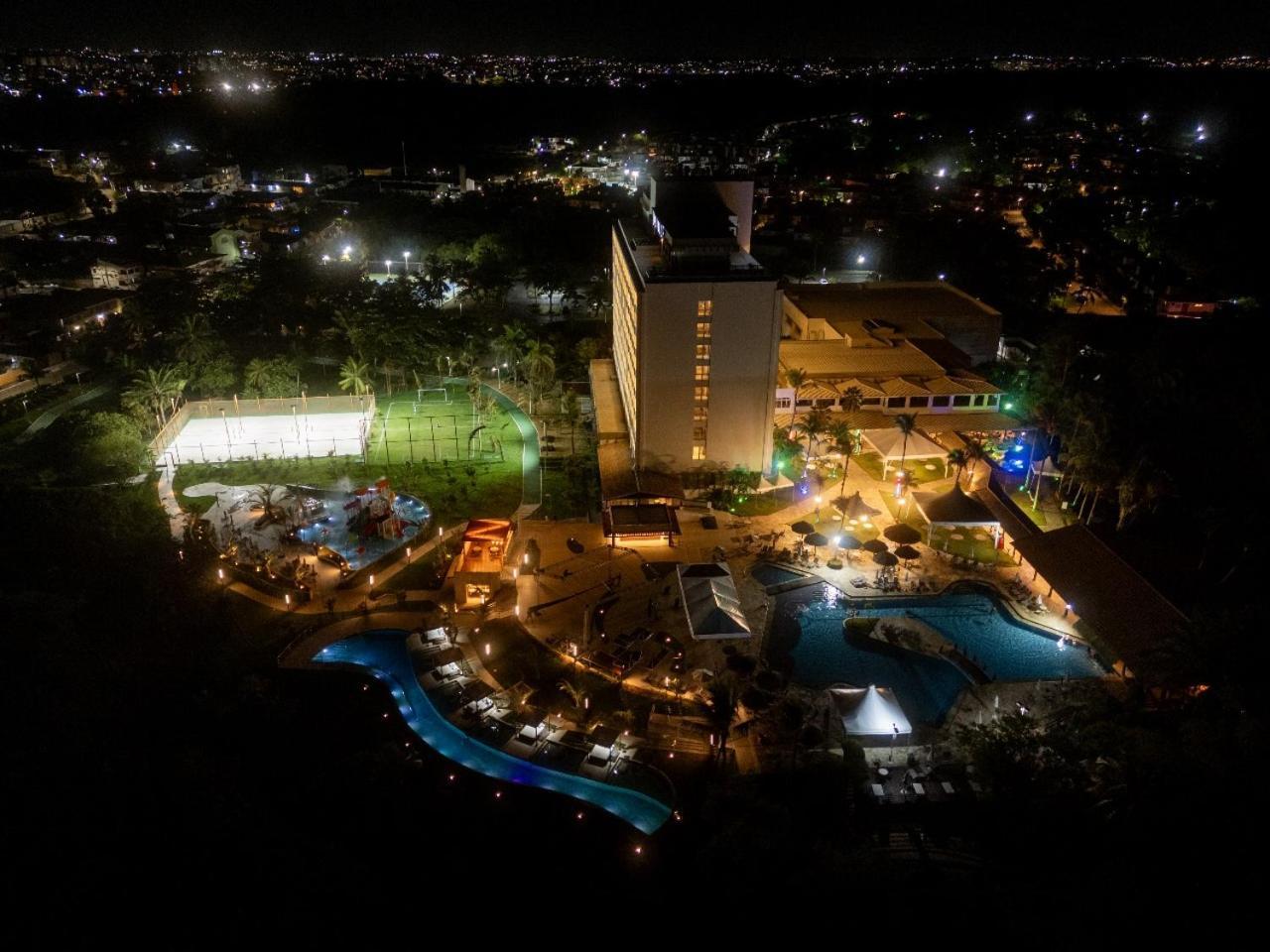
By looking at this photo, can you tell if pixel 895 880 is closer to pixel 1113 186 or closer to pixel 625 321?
pixel 625 321

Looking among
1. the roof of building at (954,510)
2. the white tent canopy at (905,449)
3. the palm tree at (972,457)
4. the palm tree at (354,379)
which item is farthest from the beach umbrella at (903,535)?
the palm tree at (354,379)

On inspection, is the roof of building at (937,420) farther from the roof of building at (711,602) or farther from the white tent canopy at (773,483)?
the roof of building at (711,602)

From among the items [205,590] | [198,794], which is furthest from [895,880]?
[205,590]

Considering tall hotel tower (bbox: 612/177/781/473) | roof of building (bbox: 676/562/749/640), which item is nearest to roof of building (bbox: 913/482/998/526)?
tall hotel tower (bbox: 612/177/781/473)

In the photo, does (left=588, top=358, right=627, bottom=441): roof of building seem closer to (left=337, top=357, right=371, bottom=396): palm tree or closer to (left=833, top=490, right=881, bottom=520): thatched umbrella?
(left=833, top=490, right=881, bottom=520): thatched umbrella

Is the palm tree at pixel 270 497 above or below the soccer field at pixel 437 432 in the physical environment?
below

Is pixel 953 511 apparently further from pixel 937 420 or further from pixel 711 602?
pixel 711 602
